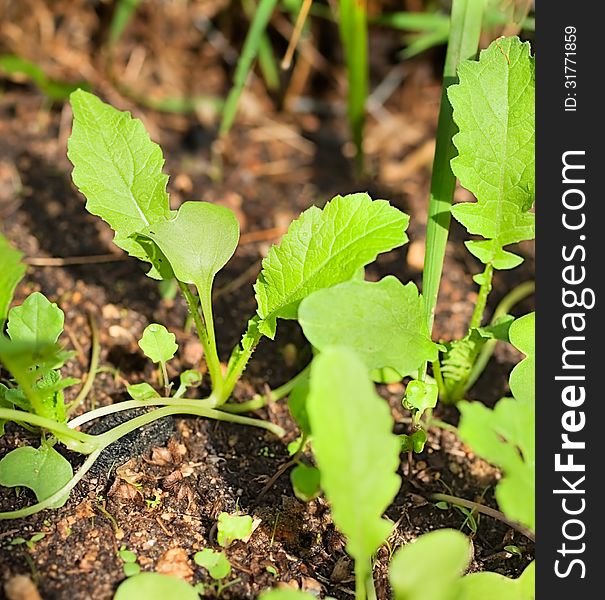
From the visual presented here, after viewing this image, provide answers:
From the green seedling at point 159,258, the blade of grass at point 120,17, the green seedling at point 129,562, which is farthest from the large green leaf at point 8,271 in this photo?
the blade of grass at point 120,17

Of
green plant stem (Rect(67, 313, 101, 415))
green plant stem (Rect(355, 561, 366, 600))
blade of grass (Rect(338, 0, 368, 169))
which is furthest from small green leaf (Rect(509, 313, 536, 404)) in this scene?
blade of grass (Rect(338, 0, 368, 169))

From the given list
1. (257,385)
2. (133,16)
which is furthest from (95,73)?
(257,385)

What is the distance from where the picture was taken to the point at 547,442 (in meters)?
1.05

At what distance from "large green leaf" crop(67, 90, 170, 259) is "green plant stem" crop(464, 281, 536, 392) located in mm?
559

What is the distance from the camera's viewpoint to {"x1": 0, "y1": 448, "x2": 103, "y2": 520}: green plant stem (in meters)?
1.04

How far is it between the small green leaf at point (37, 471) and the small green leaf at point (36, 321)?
15 centimetres

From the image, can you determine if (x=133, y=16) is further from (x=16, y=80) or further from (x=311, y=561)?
(x=311, y=561)

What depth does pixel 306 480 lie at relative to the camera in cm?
109

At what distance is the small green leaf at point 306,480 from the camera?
109 centimetres

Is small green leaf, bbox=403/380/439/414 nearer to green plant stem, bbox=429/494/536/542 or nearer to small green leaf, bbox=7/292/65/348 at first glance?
green plant stem, bbox=429/494/536/542

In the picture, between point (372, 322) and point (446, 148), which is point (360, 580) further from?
point (446, 148)

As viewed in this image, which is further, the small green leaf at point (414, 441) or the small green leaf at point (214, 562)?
the small green leaf at point (414, 441)

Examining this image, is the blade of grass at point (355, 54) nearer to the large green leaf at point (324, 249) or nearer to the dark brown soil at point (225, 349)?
the dark brown soil at point (225, 349)

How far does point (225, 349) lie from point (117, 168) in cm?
38
